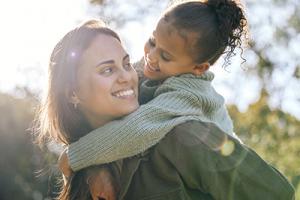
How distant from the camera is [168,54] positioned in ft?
10.0

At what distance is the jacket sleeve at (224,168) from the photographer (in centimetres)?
270

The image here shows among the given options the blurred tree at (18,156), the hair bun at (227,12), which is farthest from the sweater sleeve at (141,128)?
the blurred tree at (18,156)

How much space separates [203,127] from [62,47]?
2.48 feet

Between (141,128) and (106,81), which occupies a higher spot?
(106,81)

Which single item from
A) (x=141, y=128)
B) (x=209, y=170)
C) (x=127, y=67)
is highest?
(x=127, y=67)

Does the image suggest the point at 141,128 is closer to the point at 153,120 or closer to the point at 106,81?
the point at 153,120

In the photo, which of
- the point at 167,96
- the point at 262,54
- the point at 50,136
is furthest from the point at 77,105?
the point at 262,54

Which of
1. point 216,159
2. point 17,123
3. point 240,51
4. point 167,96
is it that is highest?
point 240,51

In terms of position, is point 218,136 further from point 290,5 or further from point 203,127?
point 290,5

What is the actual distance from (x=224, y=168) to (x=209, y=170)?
56mm

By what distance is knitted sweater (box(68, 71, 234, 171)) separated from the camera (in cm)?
283

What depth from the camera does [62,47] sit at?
3137 millimetres

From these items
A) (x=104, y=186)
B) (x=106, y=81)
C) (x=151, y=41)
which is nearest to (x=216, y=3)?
(x=151, y=41)

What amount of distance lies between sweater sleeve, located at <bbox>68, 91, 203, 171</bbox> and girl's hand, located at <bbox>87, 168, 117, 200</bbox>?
0.17 feet
